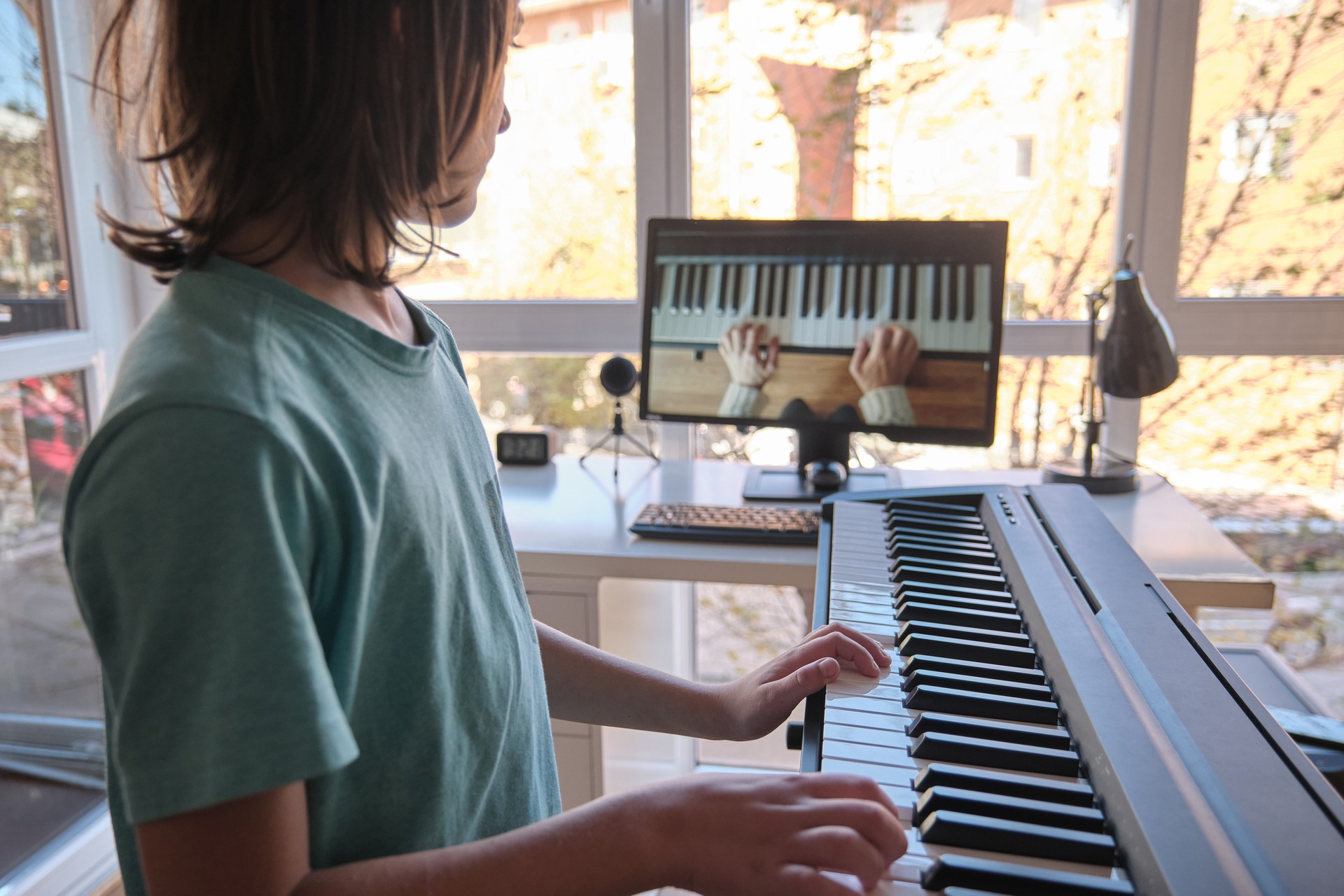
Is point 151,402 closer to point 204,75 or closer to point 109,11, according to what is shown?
point 204,75

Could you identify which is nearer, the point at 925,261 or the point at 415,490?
the point at 415,490

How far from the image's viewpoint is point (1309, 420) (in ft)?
7.02

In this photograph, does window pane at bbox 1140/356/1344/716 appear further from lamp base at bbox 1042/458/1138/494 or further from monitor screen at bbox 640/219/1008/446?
monitor screen at bbox 640/219/1008/446

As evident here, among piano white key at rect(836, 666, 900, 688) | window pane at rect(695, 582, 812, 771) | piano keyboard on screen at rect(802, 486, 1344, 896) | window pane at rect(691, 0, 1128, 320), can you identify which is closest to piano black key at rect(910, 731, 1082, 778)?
piano keyboard on screen at rect(802, 486, 1344, 896)

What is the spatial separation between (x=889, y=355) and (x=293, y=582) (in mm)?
1418

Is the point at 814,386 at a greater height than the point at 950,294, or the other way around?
the point at 950,294

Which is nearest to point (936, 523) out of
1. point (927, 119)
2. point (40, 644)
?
point (927, 119)

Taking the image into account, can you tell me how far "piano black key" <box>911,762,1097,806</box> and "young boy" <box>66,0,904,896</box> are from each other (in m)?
0.06

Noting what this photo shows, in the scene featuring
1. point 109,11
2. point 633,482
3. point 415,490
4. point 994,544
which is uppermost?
point 109,11

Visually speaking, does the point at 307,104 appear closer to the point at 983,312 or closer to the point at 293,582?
the point at 293,582

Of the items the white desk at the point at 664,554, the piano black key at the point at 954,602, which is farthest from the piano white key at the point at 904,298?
the piano black key at the point at 954,602

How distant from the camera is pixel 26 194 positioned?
1.96m

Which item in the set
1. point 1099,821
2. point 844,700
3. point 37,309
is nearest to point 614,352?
point 37,309

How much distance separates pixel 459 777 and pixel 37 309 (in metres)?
1.83
